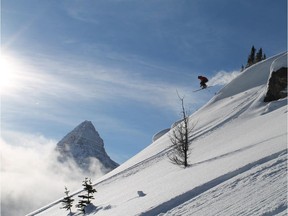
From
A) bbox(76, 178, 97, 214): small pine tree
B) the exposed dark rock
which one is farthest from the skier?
bbox(76, 178, 97, 214): small pine tree

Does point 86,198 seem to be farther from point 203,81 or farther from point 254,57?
point 254,57

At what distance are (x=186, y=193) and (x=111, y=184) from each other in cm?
2055

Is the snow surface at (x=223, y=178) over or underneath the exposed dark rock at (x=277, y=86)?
underneath

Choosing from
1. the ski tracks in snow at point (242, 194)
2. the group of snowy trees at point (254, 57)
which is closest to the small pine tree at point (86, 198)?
the ski tracks in snow at point (242, 194)

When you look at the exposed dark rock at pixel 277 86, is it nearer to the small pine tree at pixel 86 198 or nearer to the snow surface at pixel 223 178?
the snow surface at pixel 223 178

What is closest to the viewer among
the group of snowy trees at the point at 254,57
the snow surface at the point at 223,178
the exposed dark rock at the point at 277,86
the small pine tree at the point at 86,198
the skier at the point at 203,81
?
the snow surface at the point at 223,178

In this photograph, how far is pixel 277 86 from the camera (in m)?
43.0

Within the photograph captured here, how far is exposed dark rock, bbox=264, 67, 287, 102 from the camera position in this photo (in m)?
42.3

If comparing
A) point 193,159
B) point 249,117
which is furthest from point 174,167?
point 249,117

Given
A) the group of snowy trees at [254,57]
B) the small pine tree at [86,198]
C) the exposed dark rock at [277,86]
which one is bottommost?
the small pine tree at [86,198]

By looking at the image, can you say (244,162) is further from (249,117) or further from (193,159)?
(249,117)

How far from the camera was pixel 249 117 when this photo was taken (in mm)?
40250

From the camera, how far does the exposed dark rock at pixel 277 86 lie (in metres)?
42.3

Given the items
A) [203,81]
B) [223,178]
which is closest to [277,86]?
[203,81]
